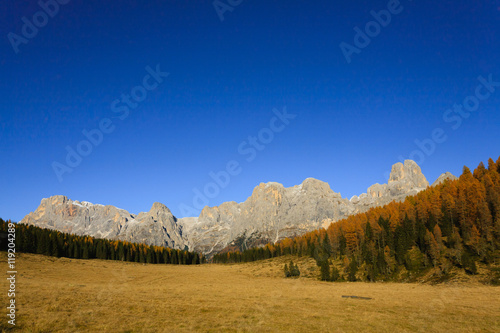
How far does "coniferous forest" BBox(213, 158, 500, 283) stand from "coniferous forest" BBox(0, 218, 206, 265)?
9651cm

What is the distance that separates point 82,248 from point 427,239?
13179cm

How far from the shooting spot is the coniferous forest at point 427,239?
63594mm

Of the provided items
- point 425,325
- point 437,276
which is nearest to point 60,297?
point 425,325

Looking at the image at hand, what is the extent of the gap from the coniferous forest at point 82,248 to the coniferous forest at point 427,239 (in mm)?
96510

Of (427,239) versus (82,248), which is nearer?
(427,239)

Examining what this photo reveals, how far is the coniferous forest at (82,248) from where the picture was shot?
99000mm

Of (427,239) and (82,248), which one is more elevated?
(82,248)

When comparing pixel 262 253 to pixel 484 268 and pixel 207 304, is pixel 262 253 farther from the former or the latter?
pixel 207 304

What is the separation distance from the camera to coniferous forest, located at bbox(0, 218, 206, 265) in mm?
99000

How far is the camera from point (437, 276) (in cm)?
5825

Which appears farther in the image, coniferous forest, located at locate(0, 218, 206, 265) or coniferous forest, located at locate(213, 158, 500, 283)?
coniferous forest, located at locate(0, 218, 206, 265)

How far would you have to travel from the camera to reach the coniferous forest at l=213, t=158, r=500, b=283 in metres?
63.6

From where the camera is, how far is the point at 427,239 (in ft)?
229

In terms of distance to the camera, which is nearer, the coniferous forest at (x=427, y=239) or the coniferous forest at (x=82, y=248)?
the coniferous forest at (x=427, y=239)
